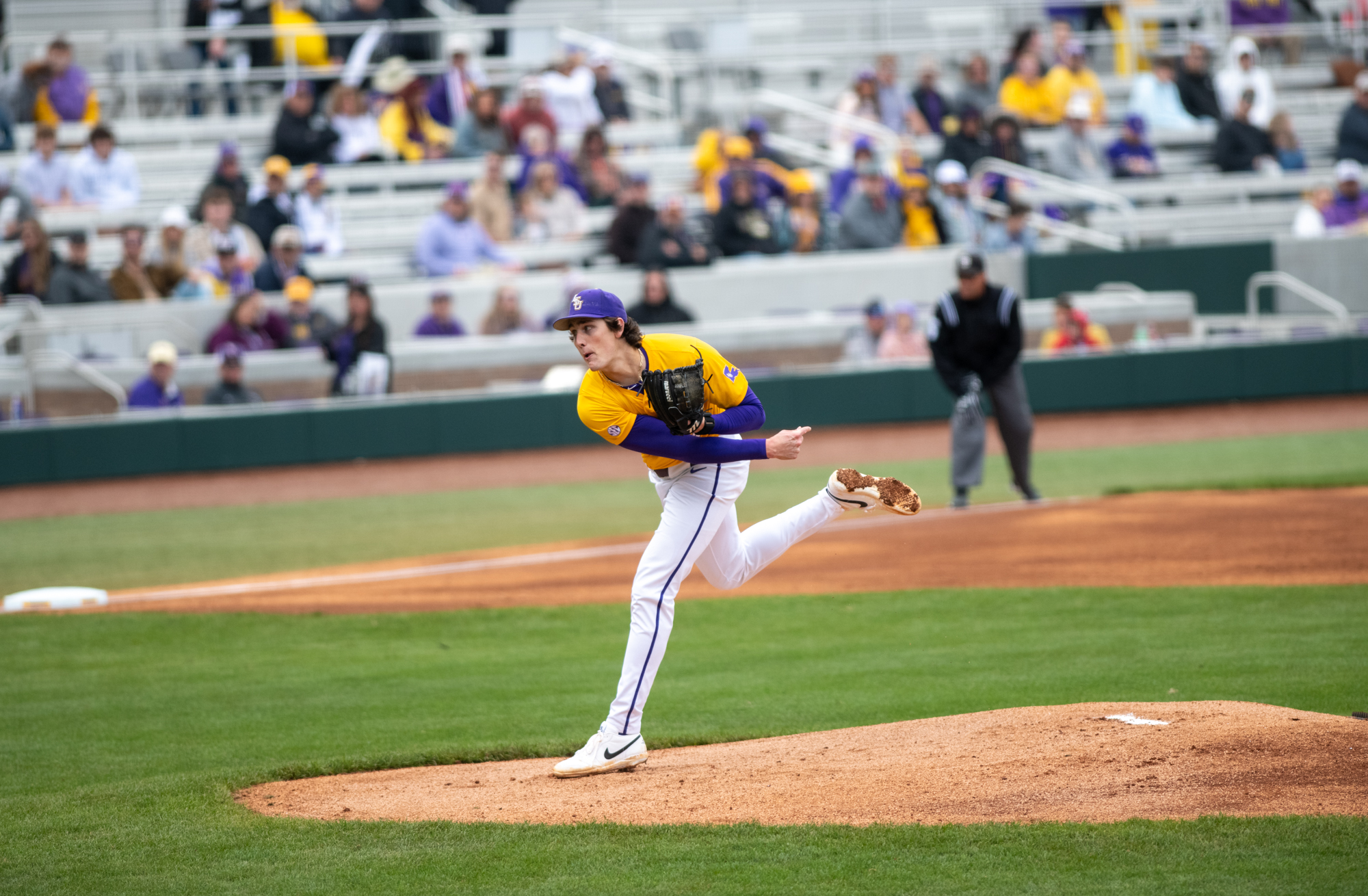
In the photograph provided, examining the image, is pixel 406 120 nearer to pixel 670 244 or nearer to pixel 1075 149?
pixel 670 244

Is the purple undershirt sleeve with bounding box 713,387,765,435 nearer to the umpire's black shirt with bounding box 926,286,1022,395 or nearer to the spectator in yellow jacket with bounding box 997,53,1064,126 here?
the umpire's black shirt with bounding box 926,286,1022,395

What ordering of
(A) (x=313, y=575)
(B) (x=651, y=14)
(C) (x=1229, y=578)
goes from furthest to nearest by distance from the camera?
1. (B) (x=651, y=14)
2. (A) (x=313, y=575)
3. (C) (x=1229, y=578)

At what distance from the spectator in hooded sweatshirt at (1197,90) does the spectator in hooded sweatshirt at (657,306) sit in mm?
10908

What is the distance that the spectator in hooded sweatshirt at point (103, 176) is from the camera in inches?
746

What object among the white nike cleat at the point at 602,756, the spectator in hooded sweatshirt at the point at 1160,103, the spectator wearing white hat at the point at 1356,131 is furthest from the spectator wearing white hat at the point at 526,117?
the white nike cleat at the point at 602,756

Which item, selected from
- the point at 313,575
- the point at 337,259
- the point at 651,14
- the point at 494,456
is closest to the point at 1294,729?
the point at 313,575

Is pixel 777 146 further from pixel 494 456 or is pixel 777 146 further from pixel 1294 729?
pixel 1294 729

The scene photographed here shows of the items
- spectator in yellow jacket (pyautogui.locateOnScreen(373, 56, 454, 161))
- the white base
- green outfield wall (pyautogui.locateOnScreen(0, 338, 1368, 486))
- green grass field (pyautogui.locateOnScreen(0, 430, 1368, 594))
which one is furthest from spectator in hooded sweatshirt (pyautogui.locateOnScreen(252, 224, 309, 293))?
the white base

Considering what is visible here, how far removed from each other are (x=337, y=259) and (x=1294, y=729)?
15496 mm

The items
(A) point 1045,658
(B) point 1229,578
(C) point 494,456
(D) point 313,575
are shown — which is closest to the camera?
(A) point 1045,658

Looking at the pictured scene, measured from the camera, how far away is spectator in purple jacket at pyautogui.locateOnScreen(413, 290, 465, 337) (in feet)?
59.0

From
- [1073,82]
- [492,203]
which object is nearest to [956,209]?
[1073,82]

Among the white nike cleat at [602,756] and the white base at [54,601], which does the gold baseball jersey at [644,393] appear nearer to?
the white nike cleat at [602,756]

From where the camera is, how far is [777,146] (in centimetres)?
2306
